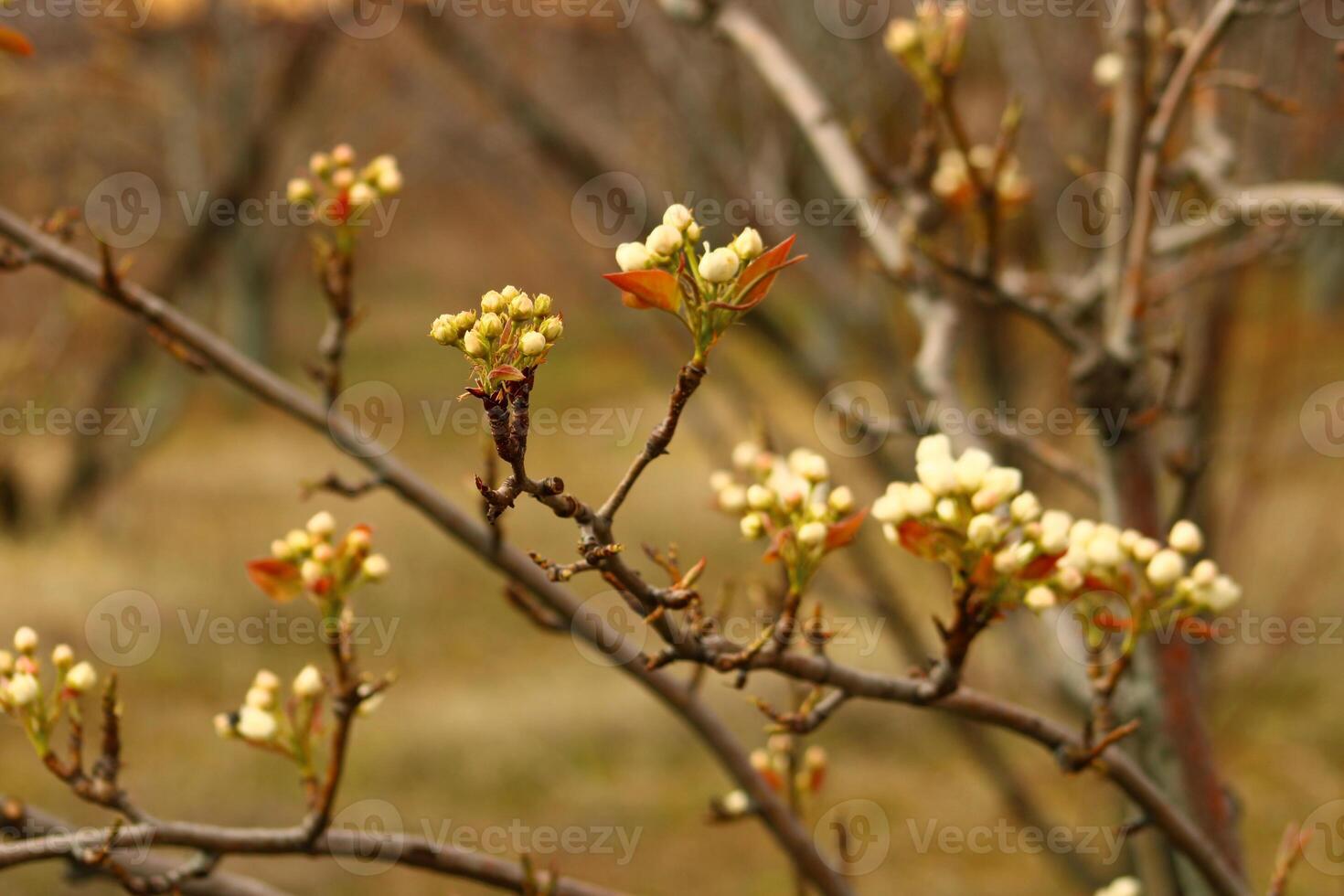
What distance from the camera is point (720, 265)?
69 centimetres

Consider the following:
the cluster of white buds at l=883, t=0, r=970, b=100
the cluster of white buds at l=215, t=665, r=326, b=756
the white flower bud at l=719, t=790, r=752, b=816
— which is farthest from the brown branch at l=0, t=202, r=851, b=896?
the cluster of white buds at l=883, t=0, r=970, b=100

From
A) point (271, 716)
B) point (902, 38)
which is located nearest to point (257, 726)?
point (271, 716)

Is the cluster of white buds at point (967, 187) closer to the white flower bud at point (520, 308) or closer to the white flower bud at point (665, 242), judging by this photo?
the white flower bud at point (665, 242)

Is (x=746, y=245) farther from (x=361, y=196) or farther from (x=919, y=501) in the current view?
(x=361, y=196)

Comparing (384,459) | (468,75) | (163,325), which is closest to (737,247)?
(384,459)

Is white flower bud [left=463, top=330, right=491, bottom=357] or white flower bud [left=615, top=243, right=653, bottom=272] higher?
white flower bud [left=615, top=243, right=653, bottom=272]

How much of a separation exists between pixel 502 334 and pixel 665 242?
14cm

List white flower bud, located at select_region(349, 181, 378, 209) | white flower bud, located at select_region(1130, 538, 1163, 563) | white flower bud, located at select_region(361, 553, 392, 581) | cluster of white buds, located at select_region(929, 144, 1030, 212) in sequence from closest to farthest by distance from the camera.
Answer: white flower bud, located at select_region(1130, 538, 1163, 563) < white flower bud, located at select_region(361, 553, 392, 581) < white flower bud, located at select_region(349, 181, 378, 209) < cluster of white buds, located at select_region(929, 144, 1030, 212)

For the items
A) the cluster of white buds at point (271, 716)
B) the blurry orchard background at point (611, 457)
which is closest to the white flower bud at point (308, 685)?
the cluster of white buds at point (271, 716)

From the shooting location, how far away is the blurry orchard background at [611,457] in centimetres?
312

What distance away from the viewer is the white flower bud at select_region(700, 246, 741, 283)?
686mm

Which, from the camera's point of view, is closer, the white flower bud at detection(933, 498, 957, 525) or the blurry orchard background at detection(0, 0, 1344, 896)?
the white flower bud at detection(933, 498, 957, 525)

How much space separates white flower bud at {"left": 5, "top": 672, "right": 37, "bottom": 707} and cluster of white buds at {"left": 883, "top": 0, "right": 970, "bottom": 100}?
4.06 feet

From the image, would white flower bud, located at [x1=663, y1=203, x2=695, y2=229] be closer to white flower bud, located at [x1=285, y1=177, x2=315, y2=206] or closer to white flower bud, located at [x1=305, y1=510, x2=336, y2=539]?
white flower bud, located at [x1=305, y1=510, x2=336, y2=539]
